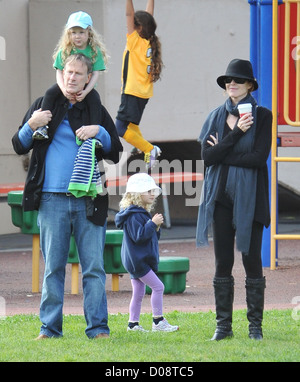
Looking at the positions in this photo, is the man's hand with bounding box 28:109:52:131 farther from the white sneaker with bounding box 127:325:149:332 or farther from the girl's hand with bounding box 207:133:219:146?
the white sneaker with bounding box 127:325:149:332

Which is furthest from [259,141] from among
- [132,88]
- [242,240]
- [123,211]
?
[132,88]

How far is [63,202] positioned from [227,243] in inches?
43.2

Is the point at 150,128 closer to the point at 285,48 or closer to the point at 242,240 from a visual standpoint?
the point at 285,48

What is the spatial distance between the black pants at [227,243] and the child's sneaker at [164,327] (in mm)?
777

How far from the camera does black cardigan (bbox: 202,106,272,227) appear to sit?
6098 millimetres

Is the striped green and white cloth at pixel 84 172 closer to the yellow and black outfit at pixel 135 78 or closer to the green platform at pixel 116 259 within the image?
the green platform at pixel 116 259

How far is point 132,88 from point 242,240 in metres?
4.11

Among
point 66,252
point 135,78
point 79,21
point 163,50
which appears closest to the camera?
point 66,252

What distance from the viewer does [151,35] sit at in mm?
9906

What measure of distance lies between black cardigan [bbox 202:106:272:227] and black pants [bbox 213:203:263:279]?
0.10 m

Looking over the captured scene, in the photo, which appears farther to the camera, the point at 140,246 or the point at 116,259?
the point at 116,259

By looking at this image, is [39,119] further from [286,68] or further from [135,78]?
[286,68]

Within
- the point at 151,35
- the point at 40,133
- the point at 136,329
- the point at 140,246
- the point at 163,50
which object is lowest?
the point at 136,329

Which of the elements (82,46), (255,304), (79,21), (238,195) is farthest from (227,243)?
(79,21)
